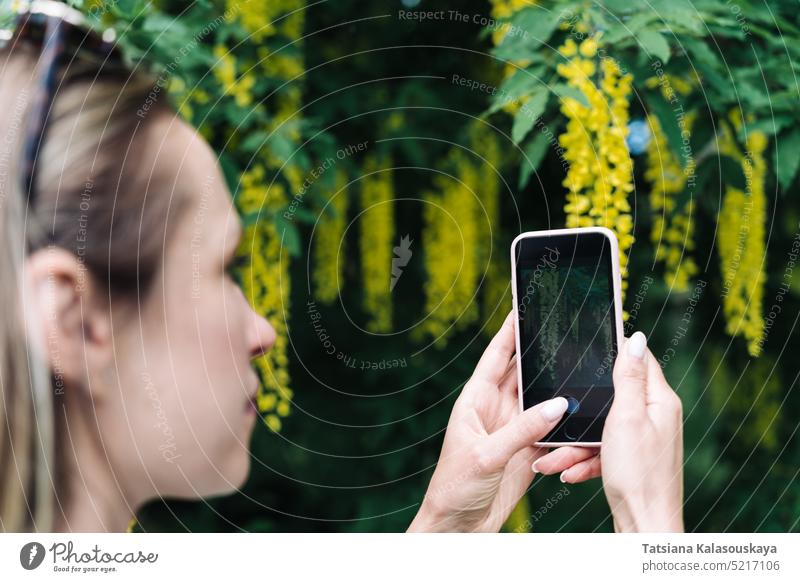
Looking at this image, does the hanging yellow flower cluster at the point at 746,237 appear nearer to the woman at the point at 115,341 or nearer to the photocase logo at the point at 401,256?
the woman at the point at 115,341

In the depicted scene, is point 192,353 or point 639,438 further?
point 192,353

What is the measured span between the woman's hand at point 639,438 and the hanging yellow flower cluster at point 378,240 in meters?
1.27

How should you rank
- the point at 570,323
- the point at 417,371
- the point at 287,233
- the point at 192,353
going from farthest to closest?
the point at 417,371 < the point at 287,233 < the point at 192,353 < the point at 570,323

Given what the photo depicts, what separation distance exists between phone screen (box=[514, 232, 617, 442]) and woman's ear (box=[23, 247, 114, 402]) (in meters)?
0.79

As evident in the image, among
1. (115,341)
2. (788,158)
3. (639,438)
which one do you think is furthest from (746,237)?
(115,341)

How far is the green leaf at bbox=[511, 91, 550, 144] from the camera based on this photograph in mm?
1604

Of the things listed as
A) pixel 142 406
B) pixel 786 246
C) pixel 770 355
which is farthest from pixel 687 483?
pixel 142 406

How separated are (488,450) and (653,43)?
0.82m

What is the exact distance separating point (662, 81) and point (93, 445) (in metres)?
1.36

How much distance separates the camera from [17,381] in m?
1.65

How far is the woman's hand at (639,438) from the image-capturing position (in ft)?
4.64

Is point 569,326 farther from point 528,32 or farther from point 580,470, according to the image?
point 528,32

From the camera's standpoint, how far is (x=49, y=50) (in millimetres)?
1604
